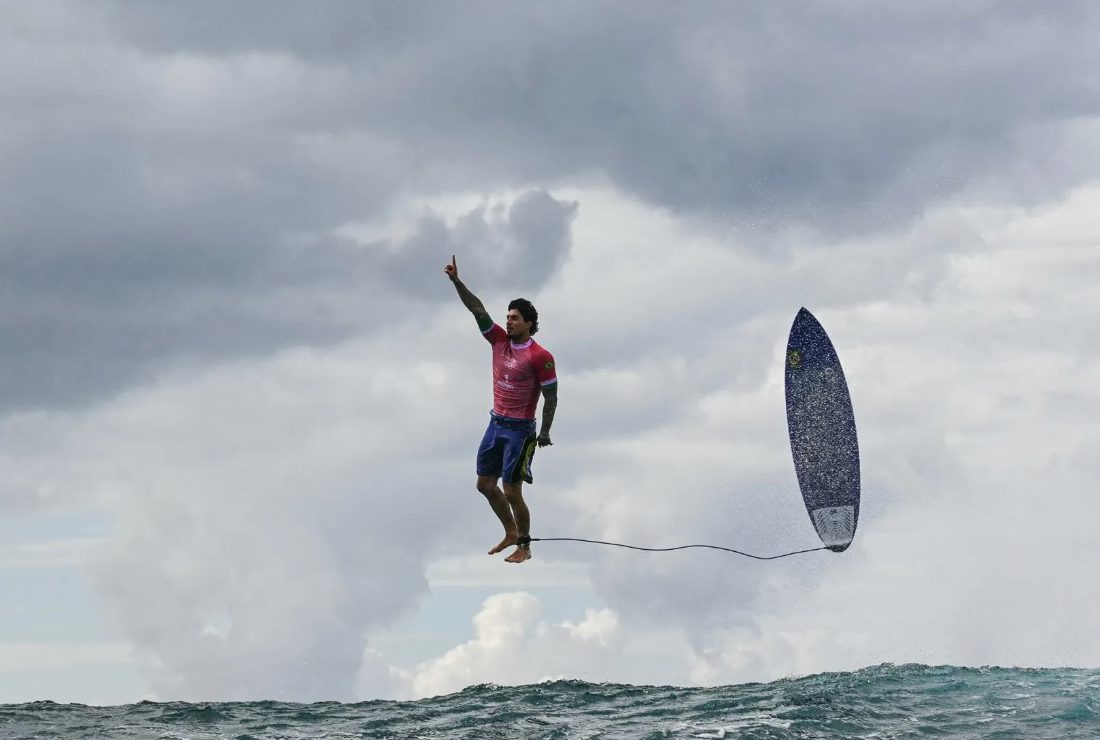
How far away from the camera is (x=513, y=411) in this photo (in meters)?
17.8

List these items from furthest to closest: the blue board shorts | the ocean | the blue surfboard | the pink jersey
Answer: the blue surfboard
the blue board shorts
the pink jersey
the ocean

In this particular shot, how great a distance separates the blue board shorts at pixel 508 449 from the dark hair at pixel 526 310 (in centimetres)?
154

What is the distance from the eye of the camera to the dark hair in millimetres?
17438

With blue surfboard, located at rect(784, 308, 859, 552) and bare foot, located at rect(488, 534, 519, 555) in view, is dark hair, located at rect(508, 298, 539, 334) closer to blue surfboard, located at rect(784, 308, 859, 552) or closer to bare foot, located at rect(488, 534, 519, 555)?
bare foot, located at rect(488, 534, 519, 555)

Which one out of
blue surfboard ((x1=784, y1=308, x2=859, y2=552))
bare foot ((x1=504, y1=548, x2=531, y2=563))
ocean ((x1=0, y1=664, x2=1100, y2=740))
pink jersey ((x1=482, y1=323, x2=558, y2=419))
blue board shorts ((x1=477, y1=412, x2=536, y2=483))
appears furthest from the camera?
blue surfboard ((x1=784, y1=308, x2=859, y2=552))

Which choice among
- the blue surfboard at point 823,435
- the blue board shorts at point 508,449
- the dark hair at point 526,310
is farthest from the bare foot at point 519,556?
the blue surfboard at point 823,435

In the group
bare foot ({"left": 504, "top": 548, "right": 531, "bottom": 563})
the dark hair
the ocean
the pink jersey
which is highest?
the dark hair

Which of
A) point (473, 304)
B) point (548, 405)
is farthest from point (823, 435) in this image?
point (473, 304)

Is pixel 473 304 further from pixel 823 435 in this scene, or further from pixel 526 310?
pixel 823 435

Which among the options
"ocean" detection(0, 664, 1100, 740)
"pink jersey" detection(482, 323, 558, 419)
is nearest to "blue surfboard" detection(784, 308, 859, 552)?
"ocean" detection(0, 664, 1100, 740)

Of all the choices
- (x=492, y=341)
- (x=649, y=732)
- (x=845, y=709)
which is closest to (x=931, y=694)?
(x=845, y=709)

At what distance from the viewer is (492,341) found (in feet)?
57.7

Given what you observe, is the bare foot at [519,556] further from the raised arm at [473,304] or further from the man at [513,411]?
the raised arm at [473,304]

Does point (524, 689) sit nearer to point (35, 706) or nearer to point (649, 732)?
point (649, 732)
